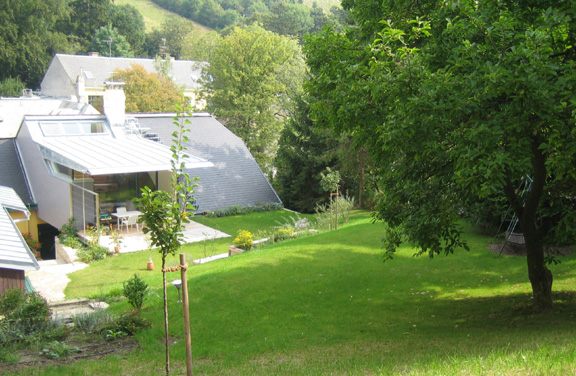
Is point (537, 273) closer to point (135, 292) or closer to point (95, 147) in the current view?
point (135, 292)

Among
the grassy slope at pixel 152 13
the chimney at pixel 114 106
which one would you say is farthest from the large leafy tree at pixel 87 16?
the chimney at pixel 114 106

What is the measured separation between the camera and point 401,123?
22.6ft

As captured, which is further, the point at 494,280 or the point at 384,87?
the point at 494,280

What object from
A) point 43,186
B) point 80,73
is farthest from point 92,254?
point 80,73

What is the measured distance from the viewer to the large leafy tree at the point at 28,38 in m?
59.2

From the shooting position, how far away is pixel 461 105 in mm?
6668

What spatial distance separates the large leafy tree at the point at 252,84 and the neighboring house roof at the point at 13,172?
15.9 m

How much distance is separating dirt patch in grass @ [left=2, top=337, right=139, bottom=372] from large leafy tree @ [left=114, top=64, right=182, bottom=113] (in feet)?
112

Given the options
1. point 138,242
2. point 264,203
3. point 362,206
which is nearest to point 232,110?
point 264,203

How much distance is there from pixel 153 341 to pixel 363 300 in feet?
14.0

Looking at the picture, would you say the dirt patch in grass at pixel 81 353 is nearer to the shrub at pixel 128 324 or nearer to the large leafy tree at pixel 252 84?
the shrub at pixel 128 324

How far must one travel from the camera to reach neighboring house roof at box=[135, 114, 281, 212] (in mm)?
27203

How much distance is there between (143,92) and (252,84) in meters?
9.06

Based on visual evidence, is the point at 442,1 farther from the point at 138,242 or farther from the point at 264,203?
the point at 264,203
